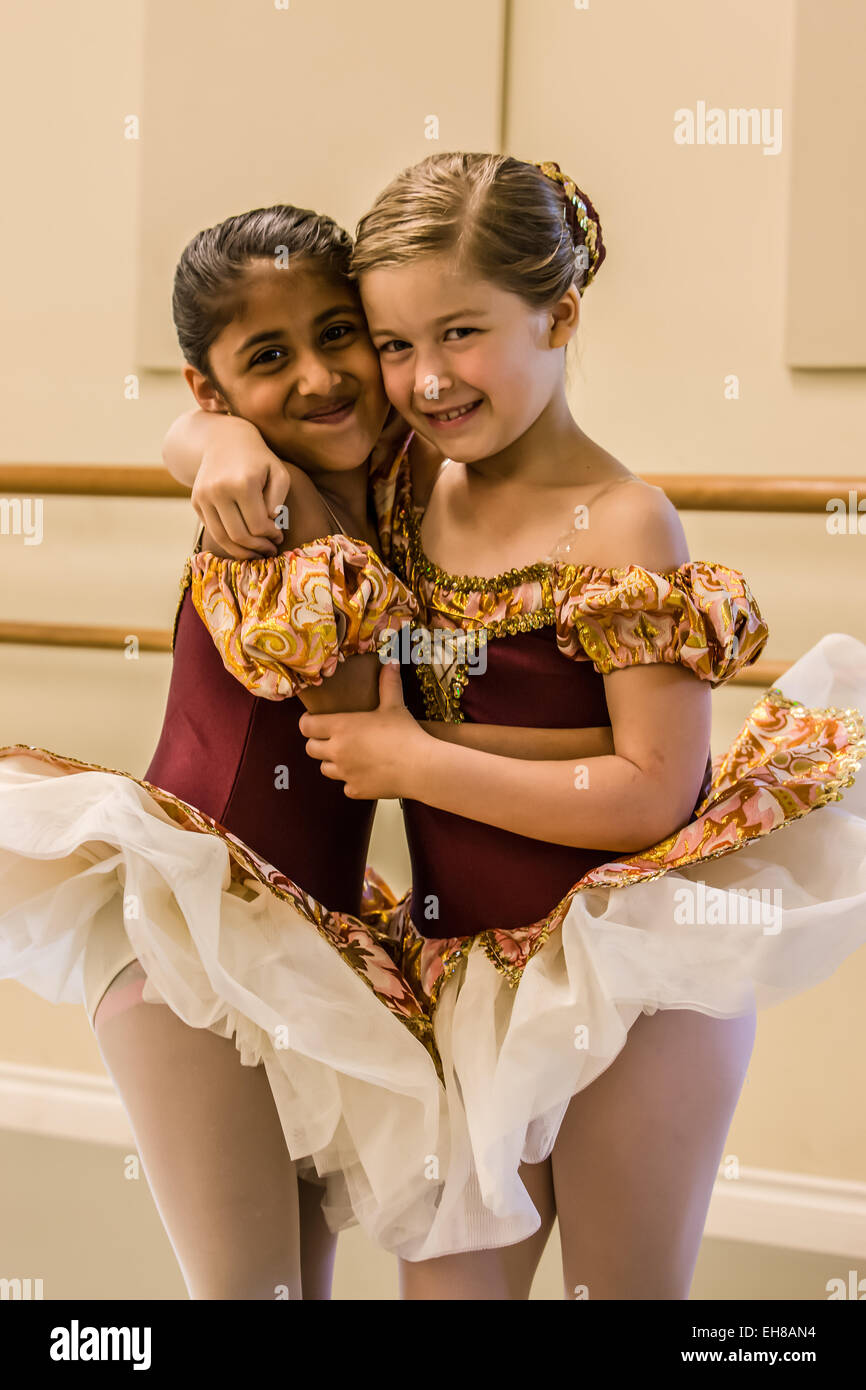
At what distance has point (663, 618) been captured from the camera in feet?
2.81

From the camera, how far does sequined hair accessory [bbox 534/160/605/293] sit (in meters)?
0.94

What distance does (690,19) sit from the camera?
5.68 ft

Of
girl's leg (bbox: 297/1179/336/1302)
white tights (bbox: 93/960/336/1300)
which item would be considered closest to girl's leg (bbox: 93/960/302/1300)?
white tights (bbox: 93/960/336/1300)

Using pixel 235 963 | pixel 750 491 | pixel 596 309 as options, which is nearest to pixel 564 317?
pixel 235 963

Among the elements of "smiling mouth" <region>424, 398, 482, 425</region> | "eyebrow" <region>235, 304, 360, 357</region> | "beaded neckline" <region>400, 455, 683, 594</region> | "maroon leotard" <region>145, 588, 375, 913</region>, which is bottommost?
"maroon leotard" <region>145, 588, 375, 913</region>

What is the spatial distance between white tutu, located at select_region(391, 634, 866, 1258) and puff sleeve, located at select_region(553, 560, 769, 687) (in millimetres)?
146

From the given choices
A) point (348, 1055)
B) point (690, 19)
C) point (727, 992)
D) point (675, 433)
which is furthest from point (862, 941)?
point (690, 19)

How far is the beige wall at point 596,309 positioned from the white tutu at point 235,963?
3.28 feet

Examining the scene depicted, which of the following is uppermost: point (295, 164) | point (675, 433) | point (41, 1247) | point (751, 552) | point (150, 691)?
point (295, 164)

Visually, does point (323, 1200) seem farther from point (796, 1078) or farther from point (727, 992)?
point (796, 1078)

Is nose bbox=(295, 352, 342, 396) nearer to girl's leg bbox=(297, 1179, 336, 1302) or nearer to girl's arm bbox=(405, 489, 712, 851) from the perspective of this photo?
girl's arm bbox=(405, 489, 712, 851)

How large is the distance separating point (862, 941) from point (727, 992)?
0.12m

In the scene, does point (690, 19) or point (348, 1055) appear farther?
point (690, 19)
